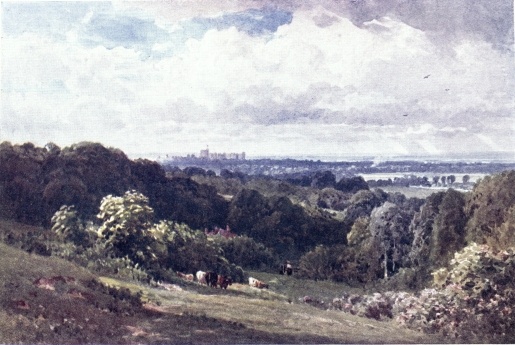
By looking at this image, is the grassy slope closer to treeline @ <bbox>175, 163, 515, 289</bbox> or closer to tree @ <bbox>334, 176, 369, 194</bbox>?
treeline @ <bbox>175, 163, 515, 289</bbox>

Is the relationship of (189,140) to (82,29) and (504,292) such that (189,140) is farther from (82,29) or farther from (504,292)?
(504,292)

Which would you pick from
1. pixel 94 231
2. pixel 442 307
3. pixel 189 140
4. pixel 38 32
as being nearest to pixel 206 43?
pixel 189 140

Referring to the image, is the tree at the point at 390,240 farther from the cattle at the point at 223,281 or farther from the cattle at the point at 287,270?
the cattle at the point at 223,281

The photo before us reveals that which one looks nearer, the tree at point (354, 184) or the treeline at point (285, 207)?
the treeline at point (285, 207)

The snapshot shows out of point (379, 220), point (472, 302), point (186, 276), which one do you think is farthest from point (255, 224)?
point (472, 302)

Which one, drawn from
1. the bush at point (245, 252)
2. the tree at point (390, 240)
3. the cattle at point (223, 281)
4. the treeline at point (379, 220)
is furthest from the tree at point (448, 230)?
the cattle at point (223, 281)

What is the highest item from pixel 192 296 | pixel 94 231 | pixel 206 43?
pixel 206 43
